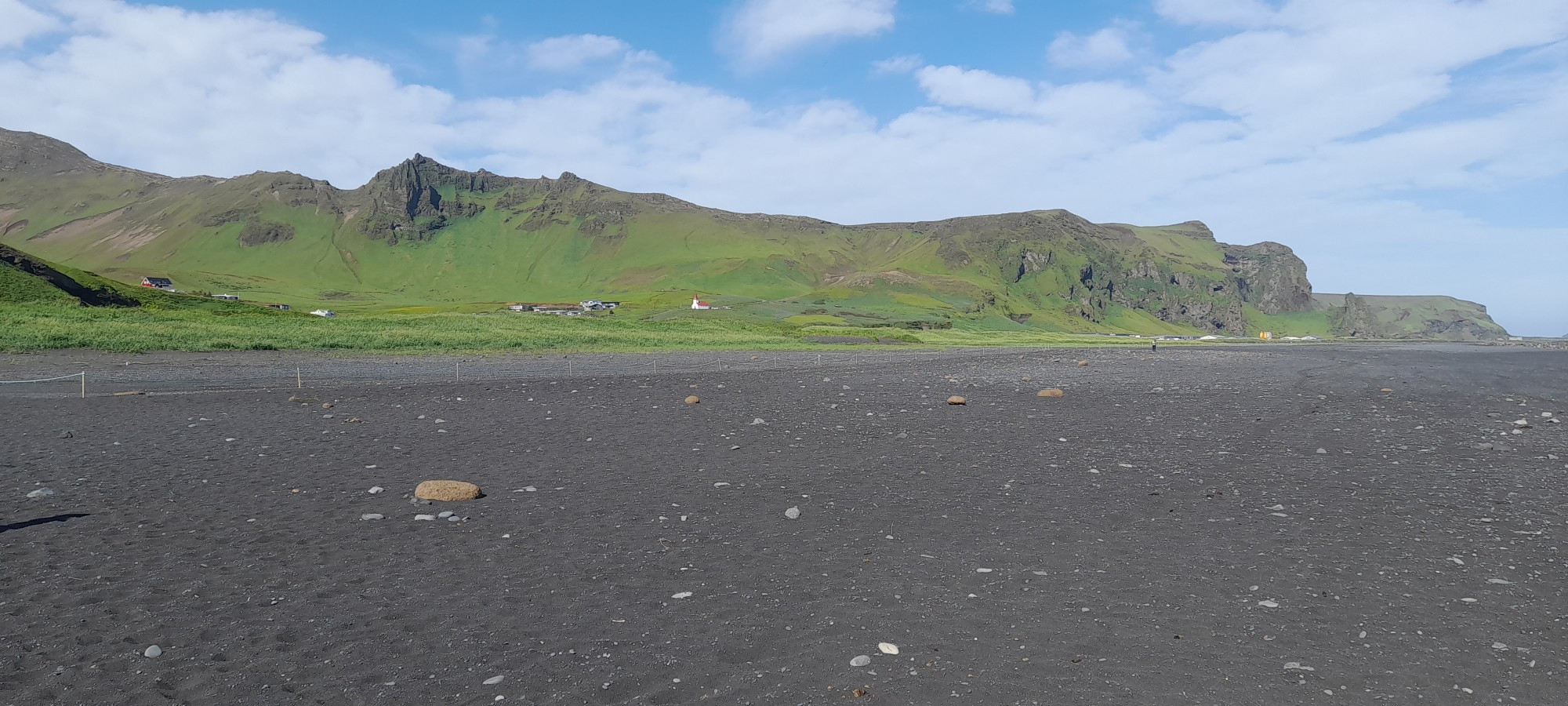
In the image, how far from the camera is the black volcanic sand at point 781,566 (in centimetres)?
650

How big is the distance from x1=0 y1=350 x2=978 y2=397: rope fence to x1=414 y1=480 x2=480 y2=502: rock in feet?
66.3

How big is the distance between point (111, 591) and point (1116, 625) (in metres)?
10.1

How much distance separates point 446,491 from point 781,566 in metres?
6.06

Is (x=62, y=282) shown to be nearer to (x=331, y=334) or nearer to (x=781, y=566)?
(x=331, y=334)

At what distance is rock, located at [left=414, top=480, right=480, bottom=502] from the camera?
1234 centimetres

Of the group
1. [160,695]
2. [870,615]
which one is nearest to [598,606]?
[870,615]

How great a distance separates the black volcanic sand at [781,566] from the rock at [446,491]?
477 millimetres

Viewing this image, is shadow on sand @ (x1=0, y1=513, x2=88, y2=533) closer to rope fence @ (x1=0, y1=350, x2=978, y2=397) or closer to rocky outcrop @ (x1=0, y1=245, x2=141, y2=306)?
rope fence @ (x1=0, y1=350, x2=978, y2=397)

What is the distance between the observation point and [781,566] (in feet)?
30.9

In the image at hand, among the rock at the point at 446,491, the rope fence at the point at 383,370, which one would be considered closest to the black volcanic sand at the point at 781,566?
the rock at the point at 446,491

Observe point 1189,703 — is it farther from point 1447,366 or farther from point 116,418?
point 1447,366

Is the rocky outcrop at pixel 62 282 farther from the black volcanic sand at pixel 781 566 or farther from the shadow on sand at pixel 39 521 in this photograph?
the shadow on sand at pixel 39 521

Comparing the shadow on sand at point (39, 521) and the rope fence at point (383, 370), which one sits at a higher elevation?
the shadow on sand at point (39, 521)

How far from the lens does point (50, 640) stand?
696 centimetres
